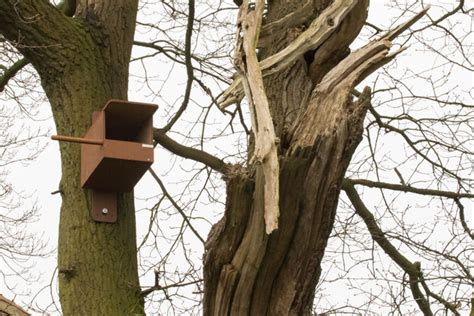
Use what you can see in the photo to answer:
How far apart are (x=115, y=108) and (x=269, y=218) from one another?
1.41 m

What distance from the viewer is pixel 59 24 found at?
4.82 meters

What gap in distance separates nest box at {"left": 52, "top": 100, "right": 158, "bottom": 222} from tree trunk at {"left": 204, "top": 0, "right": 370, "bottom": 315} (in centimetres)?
99

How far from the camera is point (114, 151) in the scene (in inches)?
173

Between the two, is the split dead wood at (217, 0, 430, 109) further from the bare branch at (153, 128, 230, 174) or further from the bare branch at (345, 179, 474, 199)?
the bare branch at (345, 179, 474, 199)

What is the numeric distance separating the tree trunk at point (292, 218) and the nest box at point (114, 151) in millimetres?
991

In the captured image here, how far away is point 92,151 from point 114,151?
0.67ft

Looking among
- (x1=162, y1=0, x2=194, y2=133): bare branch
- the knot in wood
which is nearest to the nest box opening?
the knot in wood

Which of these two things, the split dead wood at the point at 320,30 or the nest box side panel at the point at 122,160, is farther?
the nest box side panel at the point at 122,160

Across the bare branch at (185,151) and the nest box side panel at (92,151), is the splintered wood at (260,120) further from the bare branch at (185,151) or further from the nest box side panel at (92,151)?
the bare branch at (185,151)

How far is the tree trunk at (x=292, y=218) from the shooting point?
11.2 ft

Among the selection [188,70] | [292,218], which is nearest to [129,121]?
[292,218]

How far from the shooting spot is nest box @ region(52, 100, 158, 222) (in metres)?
4.41

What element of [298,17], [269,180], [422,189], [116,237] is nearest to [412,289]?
[422,189]

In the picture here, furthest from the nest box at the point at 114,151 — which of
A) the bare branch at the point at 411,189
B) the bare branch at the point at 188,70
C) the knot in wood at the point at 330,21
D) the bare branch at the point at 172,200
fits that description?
the bare branch at the point at 411,189
